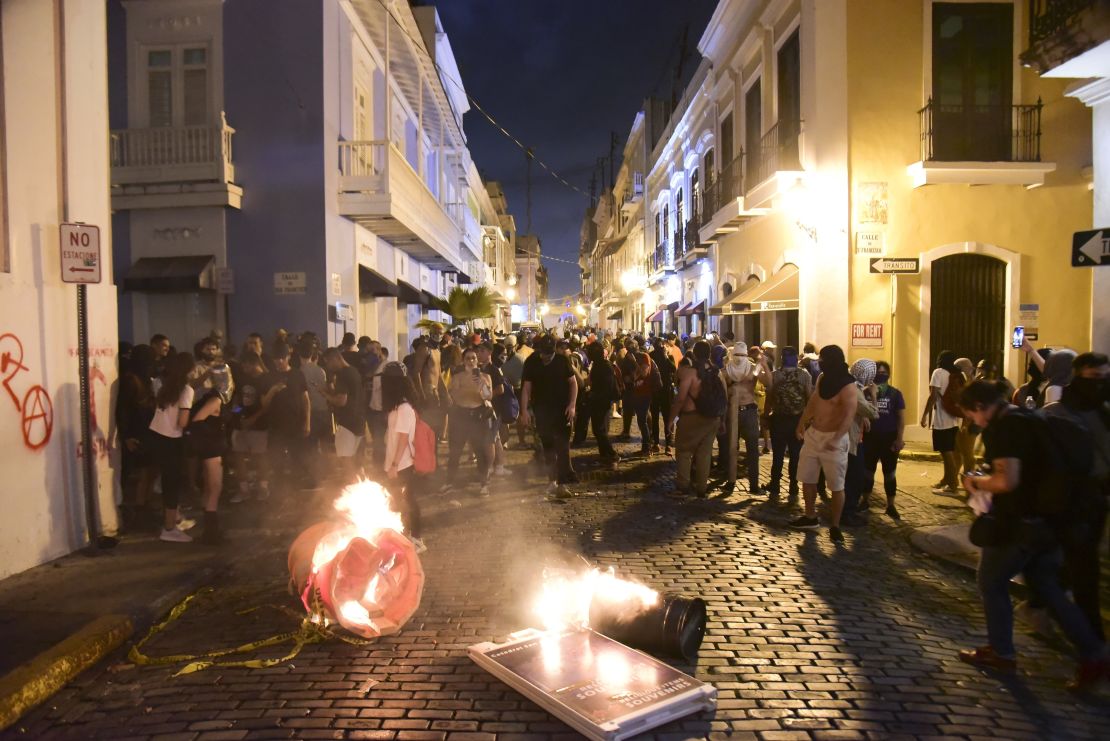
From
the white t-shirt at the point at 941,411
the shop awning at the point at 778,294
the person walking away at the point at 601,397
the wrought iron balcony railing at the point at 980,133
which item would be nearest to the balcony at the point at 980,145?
the wrought iron balcony railing at the point at 980,133

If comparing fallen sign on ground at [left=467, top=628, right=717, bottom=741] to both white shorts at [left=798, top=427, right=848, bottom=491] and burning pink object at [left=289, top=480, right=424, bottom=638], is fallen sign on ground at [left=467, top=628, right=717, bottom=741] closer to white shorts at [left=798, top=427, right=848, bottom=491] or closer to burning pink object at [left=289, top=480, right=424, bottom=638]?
burning pink object at [left=289, top=480, right=424, bottom=638]

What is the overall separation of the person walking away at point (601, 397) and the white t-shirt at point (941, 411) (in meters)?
4.34

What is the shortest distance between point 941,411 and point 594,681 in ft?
22.0

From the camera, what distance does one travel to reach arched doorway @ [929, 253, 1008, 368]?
14.4 metres

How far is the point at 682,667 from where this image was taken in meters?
4.70

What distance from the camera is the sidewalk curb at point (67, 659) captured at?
4.25 metres

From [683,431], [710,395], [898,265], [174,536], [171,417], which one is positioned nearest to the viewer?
[171,417]

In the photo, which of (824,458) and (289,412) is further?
(289,412)

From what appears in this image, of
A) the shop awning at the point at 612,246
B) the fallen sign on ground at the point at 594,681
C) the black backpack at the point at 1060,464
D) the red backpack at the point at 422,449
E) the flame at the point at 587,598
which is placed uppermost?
the shop awning at the point at 612,246

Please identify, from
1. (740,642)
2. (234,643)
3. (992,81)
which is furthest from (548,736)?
(992,81)

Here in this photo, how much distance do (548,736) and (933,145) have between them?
1347 cm

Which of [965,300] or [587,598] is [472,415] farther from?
[965,300]

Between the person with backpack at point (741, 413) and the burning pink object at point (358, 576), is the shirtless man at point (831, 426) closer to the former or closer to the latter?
the person with backpack at point (741, 413)

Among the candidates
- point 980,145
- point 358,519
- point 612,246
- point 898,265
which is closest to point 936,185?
point 980,145
